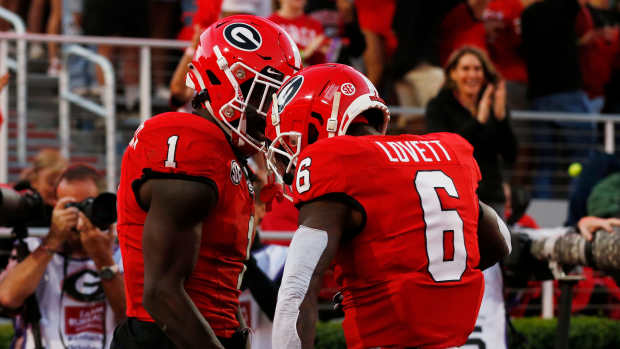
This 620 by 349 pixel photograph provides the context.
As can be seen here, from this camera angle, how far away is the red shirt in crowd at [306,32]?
22.2 ft

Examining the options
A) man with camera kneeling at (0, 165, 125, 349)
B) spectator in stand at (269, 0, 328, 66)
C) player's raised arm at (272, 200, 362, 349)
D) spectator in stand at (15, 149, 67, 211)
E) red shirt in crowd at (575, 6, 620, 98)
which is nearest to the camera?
player's raised arm at (272, 200, 362, 349)

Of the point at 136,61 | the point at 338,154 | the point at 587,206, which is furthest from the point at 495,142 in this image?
the point at 338,154

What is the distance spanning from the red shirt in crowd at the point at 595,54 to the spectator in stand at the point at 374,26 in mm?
1949

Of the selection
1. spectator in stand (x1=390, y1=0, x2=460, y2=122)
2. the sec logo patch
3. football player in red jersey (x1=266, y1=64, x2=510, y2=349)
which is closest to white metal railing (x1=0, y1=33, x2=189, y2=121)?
spectator in stand (x1=390, y1=0, x2=460, y2=122)

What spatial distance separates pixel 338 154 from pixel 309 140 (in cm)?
29

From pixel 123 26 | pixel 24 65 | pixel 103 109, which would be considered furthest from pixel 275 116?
pixel 123 26

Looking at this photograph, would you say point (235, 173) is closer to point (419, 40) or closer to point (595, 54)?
point (419, 40)

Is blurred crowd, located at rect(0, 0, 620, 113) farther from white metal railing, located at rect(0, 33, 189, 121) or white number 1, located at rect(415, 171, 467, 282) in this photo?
white number 1, located at rect(415, 171, 467, 282)

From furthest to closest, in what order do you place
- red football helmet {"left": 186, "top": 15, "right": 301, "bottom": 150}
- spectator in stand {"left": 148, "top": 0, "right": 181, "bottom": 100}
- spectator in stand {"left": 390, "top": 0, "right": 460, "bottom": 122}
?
spectator in stand {"left": 148, "top": 0, "right": 181, "bottom": 100} → spectator in stand {"left": 390, "top": 0, "right": 460, "bottom": 122} → red football helmet {"left": 186, "top": 15, "right": 301, "bottom": 150}

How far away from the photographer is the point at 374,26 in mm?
7207

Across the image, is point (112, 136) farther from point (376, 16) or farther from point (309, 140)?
point (309, 140)

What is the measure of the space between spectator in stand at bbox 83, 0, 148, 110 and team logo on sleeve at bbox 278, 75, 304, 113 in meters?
4.62

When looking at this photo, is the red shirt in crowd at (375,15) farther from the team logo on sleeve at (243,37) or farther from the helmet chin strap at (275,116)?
the helmet chin strap at (275,116)

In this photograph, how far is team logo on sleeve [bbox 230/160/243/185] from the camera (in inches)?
119
